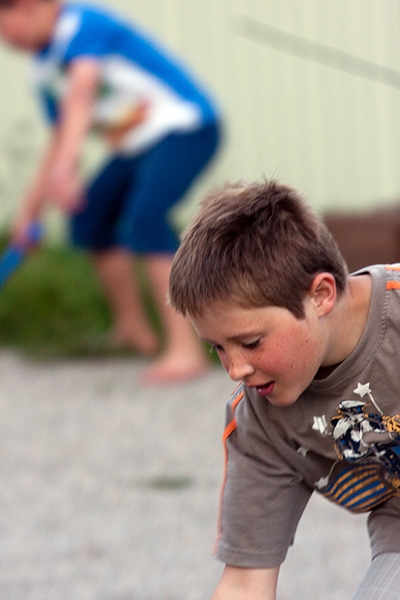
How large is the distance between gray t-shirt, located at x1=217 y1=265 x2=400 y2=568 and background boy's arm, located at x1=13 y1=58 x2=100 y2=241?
184cm

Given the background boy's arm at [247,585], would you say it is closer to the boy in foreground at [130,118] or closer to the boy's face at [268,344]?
the boy's face at [268,344]

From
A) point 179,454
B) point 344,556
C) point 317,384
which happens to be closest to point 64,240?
point 179,454

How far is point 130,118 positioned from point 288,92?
1.91 meters

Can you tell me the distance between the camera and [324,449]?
1334mm

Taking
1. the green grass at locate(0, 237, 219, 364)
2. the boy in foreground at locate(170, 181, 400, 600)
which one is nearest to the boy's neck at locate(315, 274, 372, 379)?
the boy in foreground at locate(170, 181, 400, 600)

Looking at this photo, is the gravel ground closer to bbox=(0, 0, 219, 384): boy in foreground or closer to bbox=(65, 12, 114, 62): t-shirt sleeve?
bbox=(0, 0, 219, 384): boy in foreground

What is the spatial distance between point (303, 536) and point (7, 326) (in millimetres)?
2390

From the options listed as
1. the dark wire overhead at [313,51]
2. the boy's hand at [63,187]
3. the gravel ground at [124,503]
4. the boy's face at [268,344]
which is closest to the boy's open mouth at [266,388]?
the boy's face at [268,344]

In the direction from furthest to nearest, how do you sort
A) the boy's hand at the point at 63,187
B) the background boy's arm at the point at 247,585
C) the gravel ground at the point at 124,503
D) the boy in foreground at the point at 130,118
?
the boy in foreground at the point at 130,118
the boy's hand at the point at 63,187
the gravel ground at the point at 124,503
the background boy's arm at the point at 247,585

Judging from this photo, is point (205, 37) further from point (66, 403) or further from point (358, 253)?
point (66, 403)

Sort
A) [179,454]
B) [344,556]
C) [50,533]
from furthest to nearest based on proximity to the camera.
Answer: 1. [179,454]
2. [50,533]
3. [344,556]

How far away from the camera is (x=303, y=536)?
6.77ft

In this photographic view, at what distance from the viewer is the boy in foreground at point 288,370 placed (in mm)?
1201

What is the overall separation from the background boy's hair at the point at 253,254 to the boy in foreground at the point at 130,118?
197cm
